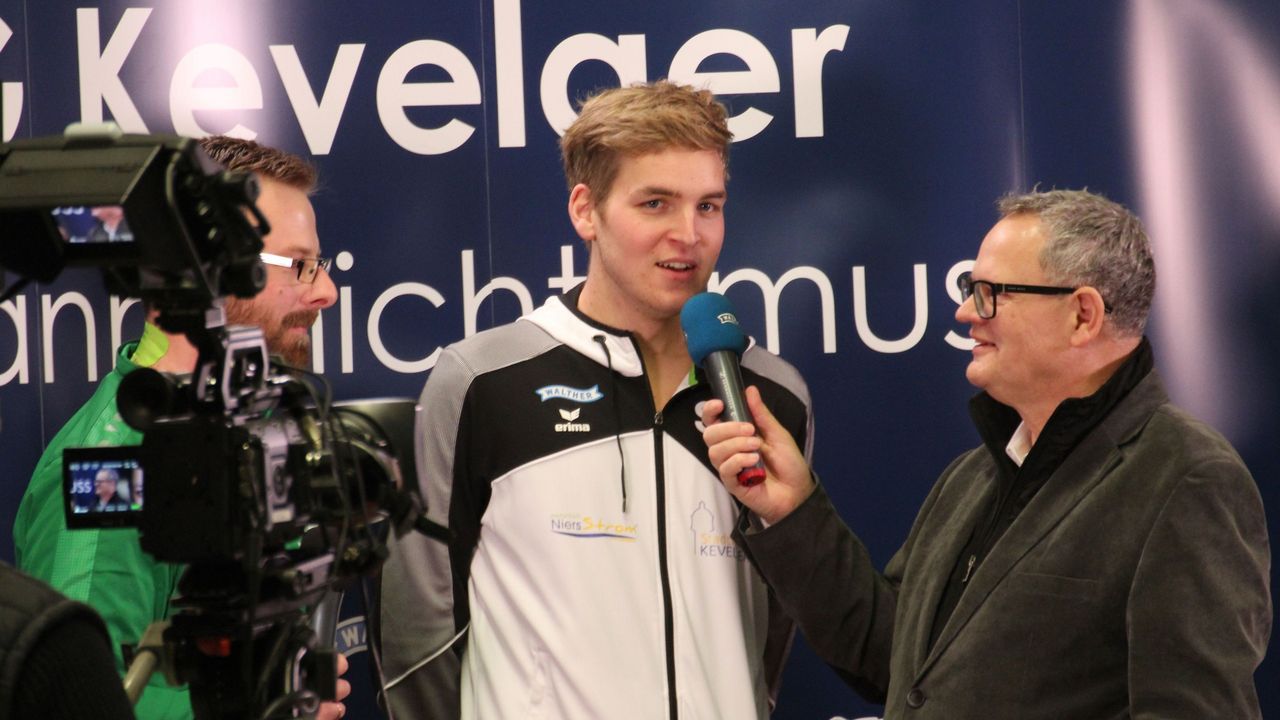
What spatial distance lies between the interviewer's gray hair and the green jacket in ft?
5.29

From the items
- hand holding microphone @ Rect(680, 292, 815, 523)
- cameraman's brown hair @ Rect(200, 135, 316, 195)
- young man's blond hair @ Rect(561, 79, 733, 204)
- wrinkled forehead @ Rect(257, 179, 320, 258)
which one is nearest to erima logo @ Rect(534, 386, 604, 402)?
hand holding microphone @ Rect(680, 292, 815, 523)

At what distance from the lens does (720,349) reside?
2369mm

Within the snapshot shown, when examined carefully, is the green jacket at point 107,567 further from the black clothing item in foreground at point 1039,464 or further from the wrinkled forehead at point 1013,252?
the wrinkled forehead at point 1013,252

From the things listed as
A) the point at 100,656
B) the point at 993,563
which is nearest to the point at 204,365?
the point at 100,656

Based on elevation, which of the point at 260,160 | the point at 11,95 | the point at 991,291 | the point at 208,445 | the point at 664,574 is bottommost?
the point at 664,574

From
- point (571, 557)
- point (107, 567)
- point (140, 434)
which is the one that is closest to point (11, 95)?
point (140, 434)

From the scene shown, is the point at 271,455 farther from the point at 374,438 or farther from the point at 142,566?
the point at 142,566

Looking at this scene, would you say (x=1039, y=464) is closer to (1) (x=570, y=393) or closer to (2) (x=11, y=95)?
(1) (x=570, y=393)

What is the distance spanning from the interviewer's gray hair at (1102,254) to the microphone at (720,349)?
58cm

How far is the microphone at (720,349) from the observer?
7.58ft

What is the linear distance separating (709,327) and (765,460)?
28cm

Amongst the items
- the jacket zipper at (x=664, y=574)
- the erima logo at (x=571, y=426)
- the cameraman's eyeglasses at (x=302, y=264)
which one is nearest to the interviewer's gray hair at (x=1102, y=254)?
the jacket zipper at (x=664, y=574)

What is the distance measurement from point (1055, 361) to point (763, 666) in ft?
2.61

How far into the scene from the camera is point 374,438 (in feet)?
5.44
